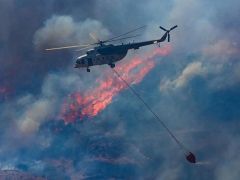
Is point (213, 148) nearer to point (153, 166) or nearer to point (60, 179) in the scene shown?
point (153, 166)

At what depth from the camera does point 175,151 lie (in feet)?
507

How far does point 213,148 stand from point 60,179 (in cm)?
5121

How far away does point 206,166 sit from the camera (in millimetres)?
155750

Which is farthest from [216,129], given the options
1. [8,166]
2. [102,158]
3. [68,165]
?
[8,166]

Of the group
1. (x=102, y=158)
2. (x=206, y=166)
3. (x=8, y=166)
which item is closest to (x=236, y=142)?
(x=206, y=166)

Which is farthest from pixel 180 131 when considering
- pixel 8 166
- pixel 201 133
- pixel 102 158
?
pixel 8 166

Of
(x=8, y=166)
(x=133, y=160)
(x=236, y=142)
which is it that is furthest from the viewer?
(x=133, y=160)

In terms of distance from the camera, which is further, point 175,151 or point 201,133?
point 175,151

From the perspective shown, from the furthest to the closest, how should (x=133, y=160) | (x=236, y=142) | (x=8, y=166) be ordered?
(x=133, y=160), (x=236, y=142), (x=8, y=166)

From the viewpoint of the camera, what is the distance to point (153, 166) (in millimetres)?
155250

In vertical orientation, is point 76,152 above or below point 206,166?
above

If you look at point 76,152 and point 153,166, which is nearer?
point 76,152

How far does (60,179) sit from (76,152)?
1109cm

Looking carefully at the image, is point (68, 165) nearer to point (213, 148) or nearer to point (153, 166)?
point (153, 166)
